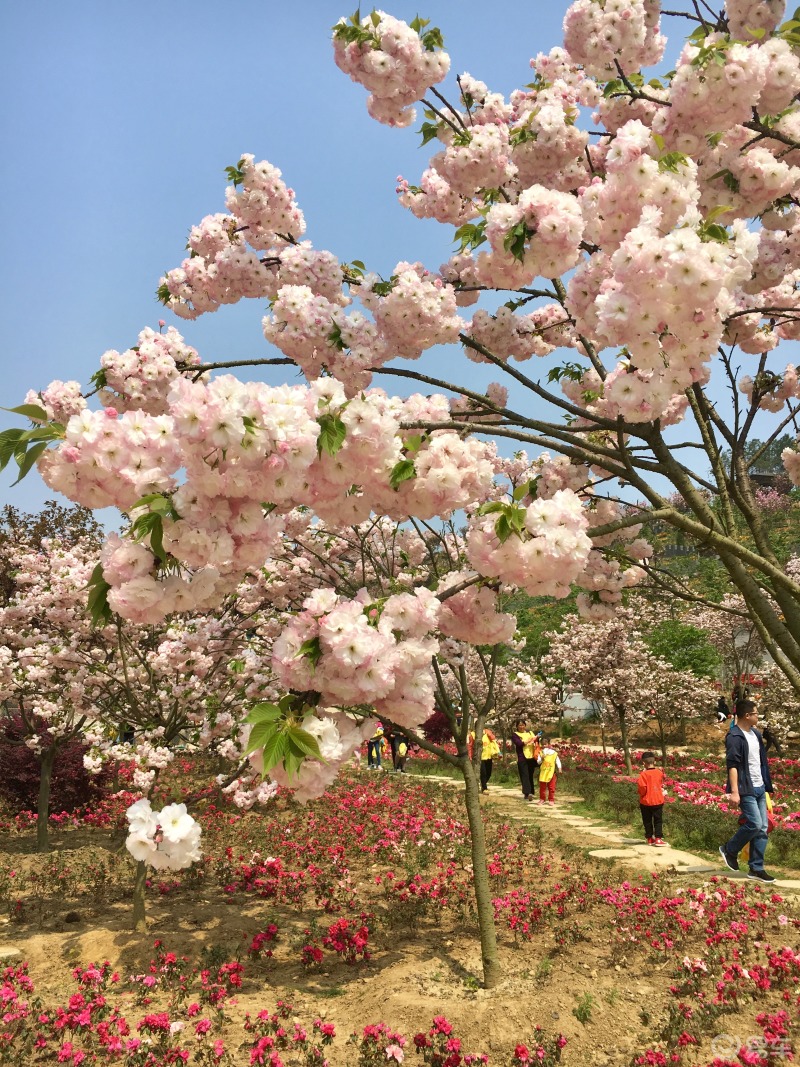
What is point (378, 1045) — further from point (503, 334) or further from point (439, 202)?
point (439, 202)

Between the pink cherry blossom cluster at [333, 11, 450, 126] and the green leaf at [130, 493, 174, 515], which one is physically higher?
the pink cherry blossom cluster at [333, 11, 450, 126]

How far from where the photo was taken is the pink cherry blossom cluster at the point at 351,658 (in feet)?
7.15

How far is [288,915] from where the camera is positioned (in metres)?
7.31

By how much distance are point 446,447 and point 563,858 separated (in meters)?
8.23

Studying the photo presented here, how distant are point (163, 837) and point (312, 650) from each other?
671 millimetres

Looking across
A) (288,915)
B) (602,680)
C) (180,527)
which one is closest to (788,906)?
(288,915)

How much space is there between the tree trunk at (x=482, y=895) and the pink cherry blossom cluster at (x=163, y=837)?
4252 mm

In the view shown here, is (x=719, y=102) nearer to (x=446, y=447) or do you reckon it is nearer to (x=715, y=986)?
(x=446, y=447)

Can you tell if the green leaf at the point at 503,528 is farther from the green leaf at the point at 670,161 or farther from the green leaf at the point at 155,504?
the green leaf at the point at 670,161

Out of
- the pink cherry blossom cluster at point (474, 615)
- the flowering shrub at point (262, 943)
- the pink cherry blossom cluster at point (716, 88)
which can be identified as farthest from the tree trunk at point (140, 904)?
the pink cherry blossom cluster at point (716, 88)

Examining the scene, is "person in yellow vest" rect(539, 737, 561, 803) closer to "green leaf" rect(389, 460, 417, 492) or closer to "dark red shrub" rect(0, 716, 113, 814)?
"dark red shrub" rect(0, 716, 113, 814)

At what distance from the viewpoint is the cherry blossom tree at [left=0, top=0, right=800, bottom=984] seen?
6.97ft

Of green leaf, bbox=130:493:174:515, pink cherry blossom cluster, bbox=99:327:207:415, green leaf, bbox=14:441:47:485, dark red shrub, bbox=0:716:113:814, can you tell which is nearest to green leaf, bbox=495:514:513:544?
green leaf, bbox=130:493:174:515

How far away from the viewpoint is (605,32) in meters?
4.50
